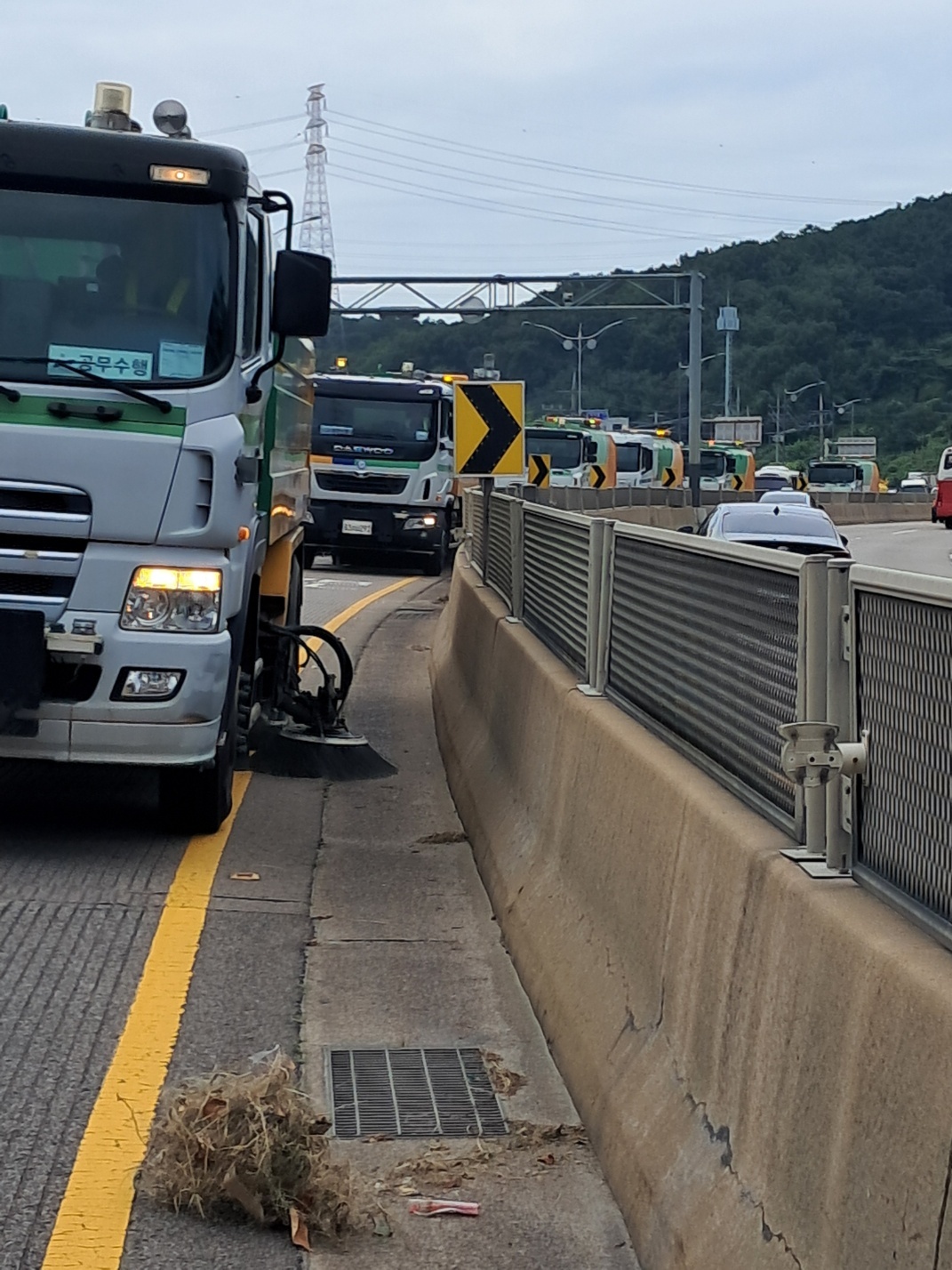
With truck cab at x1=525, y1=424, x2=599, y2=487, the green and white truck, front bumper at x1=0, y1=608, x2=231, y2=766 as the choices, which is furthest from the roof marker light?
truck cab at x1=525, y1=424, x2=599, y2=487

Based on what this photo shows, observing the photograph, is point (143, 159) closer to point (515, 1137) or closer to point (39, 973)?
point (39, 973)

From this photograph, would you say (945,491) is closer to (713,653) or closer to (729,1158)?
(713,653)

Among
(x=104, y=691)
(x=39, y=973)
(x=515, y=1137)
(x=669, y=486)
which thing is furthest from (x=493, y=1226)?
(x=669, y=486)

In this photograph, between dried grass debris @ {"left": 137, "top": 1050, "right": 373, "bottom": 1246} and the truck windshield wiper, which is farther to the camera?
the truck windshield wiper

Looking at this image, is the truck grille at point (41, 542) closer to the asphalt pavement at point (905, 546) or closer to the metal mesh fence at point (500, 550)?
the metal mesh fence at point (500, 550)

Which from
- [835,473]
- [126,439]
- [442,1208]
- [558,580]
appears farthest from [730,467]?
[442,1208]

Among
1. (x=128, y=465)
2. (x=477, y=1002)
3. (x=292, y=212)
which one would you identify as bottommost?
(x=477, y=1002)

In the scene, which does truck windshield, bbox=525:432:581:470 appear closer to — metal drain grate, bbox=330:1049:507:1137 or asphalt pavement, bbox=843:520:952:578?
asphalt pavement, bbox=843:520:952:578

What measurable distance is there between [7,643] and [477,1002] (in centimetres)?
270

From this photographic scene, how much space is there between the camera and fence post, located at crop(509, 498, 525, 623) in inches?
417

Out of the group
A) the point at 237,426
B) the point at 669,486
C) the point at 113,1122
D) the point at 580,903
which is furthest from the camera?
the point at 669,486

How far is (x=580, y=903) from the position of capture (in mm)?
6031

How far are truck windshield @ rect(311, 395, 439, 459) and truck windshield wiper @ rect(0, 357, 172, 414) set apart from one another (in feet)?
73.1

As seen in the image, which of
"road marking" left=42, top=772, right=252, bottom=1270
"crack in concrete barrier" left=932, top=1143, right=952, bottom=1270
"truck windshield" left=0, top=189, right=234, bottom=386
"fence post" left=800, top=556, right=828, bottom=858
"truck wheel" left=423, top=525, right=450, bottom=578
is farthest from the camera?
"truck wheel" left=423, top=525, right=450, bottom=578
